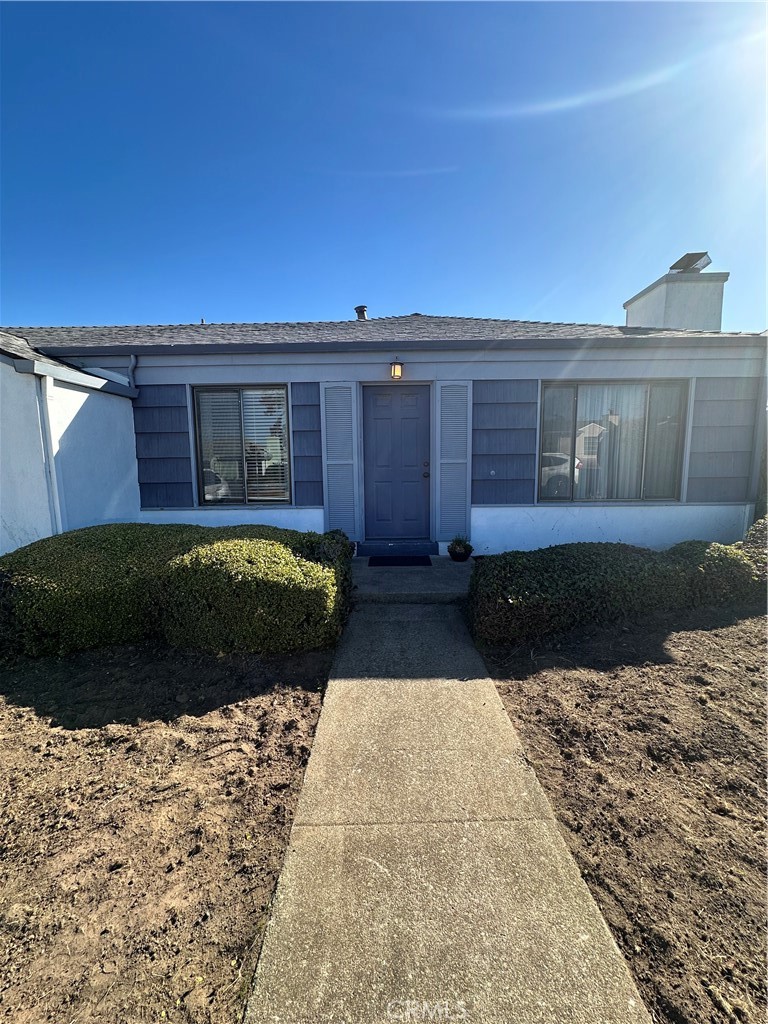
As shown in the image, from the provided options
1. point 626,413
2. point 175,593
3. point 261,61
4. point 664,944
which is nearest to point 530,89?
point 261,61

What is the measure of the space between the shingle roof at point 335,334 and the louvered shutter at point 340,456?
699 millimetres

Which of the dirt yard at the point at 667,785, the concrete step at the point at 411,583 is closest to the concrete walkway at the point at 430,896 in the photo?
the dirt yard at the point at 667,785

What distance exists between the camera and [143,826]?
2006mm

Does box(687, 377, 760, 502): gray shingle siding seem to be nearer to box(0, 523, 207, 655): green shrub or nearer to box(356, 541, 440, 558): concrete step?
box(356, 541, 440, 558): concrete step

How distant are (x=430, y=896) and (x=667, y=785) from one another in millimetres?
1368

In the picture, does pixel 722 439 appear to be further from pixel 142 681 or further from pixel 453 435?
pixel 142 681

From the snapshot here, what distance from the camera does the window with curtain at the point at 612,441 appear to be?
6156mm

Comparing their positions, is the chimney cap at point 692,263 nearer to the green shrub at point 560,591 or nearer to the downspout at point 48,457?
the green shrub at point 560,591

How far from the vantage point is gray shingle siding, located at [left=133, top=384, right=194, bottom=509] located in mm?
6043

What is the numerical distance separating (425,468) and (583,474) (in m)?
2.29

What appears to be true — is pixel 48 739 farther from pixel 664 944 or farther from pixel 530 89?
pixel 530 89

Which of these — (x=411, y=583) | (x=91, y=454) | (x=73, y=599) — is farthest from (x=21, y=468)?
(x=411, y=583)

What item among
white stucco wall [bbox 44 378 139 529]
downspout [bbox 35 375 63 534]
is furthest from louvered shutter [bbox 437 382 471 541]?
downspout [bbox 35 375 63 534]

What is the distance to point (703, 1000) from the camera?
4.41 feet
